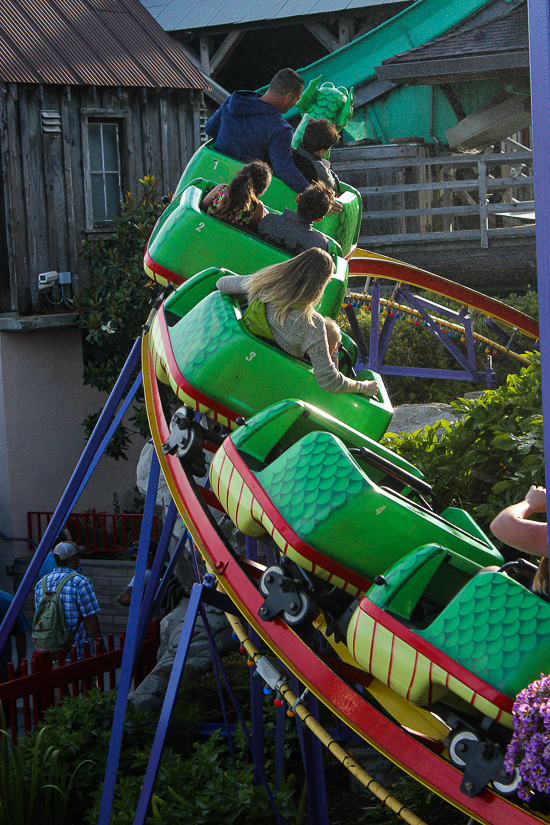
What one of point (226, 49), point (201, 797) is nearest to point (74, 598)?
point (201, 797)

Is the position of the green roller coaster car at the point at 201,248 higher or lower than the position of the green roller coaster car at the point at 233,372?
higher

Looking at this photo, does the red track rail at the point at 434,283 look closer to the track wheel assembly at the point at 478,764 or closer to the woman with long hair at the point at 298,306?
the woman with long hair at the point at 298,306

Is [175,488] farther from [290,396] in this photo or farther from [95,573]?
[95,573]

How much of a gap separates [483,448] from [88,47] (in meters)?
6.58

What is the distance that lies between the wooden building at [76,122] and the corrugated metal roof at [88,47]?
0.01 meters

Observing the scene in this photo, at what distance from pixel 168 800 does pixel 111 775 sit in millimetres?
412

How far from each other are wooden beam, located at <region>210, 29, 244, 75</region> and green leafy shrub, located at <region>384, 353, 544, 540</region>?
781 cm

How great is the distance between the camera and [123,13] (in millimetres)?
10180

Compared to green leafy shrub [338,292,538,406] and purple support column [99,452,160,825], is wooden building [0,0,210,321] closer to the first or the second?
green leafy shrub [338,292,538,406]

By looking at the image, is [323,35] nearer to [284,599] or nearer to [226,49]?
[226,49]

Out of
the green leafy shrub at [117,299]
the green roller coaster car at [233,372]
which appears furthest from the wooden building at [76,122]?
the green roller coaster car at [233,372]

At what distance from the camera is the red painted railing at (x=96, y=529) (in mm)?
8508

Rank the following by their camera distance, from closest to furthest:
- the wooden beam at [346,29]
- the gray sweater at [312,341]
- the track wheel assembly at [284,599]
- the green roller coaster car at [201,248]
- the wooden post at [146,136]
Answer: the track wheel assembly at [284,599] < the gray sweater at [312,341] < the green roller coaster car at [201,248] < the wooden post at [146,136] < the wooden beam at [346,29]

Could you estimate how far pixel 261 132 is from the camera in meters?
4.72
